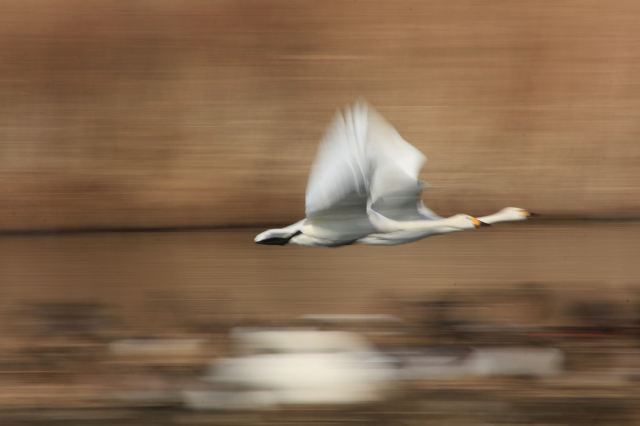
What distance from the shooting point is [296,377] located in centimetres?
383

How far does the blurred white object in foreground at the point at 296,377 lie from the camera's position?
12.3 feet

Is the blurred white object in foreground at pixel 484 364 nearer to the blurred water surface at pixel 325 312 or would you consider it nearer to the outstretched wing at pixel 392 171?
the blurred water surface at pixel 325 312

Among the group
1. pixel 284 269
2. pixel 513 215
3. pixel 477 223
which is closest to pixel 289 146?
pixel 284 269

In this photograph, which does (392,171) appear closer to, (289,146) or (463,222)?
(463,222)

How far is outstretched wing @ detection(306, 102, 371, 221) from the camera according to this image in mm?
2957

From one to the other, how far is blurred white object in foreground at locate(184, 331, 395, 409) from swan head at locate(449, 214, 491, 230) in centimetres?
75

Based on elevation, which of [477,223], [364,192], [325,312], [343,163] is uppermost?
[343,163]

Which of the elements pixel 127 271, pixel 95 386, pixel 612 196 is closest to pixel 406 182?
pixel 95 386

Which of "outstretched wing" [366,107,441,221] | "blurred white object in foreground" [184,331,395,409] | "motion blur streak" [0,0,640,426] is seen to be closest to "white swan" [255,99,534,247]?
"outstretched wing" [366,107,441,221]

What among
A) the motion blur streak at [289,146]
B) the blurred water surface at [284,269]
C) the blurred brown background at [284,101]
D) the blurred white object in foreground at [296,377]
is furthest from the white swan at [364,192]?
the blurred brown background at [284,101]

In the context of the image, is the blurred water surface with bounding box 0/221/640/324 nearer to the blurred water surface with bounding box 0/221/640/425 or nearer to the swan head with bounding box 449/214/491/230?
the blurred water surface with bounding box 0/221/640/425

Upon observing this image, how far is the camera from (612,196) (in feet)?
25.3

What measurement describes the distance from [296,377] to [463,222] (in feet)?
3.08

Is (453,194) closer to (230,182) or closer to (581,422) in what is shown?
(230,182)
